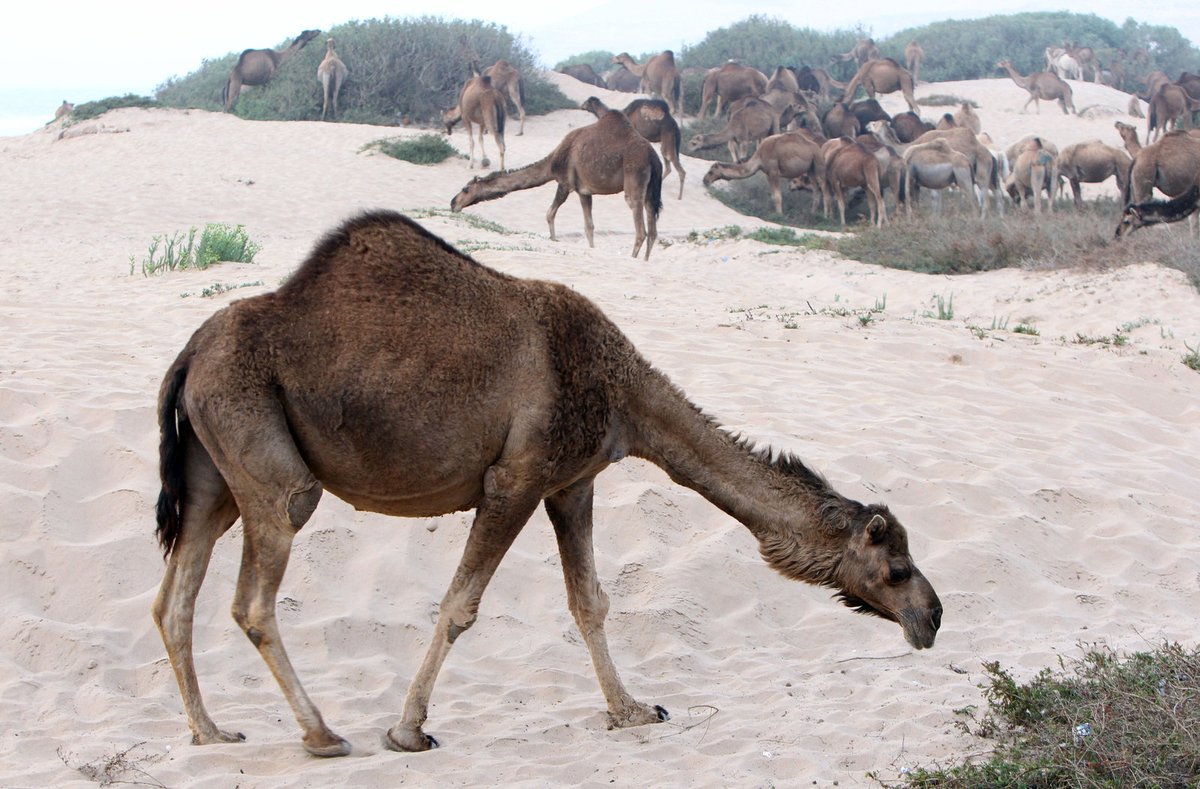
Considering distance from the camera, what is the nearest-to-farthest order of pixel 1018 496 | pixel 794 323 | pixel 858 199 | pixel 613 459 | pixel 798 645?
pixel 613 459
pixel 798 645
pixel 1018 496
pixel 794 323
pixel 858 199

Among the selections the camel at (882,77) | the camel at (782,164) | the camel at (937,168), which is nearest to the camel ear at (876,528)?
the camel at (937,168)

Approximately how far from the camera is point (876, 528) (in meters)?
4.81

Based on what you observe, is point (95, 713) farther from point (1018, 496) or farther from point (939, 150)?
point (939, 150)

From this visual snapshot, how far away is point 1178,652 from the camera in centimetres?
461

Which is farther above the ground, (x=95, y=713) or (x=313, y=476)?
(x=313, y=476)

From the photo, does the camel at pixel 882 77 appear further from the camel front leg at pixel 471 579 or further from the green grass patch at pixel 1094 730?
the camel front leg at pixel 471 579

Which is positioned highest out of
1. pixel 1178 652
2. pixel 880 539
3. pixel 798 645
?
pixel 880 539

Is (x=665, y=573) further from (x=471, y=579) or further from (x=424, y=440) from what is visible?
(x=424, y=440)

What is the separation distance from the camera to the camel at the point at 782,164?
28656 millimetres

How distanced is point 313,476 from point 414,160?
77.8ft

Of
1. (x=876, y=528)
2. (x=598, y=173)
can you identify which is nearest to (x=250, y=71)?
(x=598, y=173)

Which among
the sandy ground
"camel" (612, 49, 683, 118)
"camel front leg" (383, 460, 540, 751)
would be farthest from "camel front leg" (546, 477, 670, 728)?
"camel" (612, 49, 683, 118)

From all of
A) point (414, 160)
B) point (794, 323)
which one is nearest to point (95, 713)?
point (794, 323)

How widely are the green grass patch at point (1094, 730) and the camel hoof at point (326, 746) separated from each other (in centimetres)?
188
